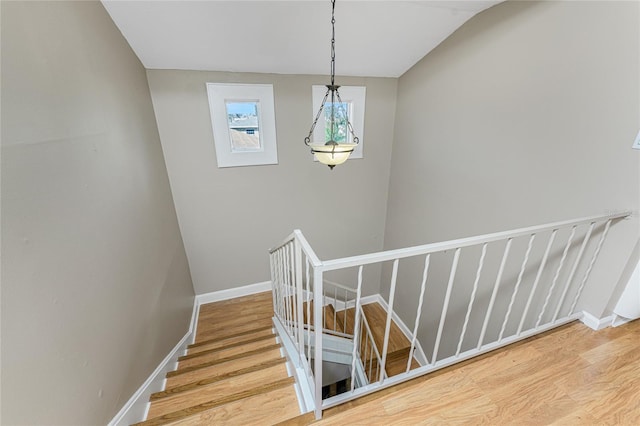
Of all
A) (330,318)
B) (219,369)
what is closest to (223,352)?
(219,369)

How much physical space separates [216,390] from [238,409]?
0.36 meters

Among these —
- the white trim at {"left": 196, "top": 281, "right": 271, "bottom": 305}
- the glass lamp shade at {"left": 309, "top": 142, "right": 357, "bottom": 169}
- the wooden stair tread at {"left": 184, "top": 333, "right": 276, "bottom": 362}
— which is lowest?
the white trim at {"left": 196, "top": 281, "right": 271, "bottom": 305}

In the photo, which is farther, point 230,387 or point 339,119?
point 339,119

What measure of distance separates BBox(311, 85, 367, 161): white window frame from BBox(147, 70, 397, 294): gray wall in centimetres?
7

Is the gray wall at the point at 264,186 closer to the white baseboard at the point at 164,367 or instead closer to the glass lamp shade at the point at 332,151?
the white baseboard at the point at 164,367

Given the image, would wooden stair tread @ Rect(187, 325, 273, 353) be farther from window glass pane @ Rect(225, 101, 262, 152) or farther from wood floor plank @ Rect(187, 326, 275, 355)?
window glass pane @ Rect(225, 101, 262, 152)

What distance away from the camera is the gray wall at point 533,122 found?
1.47 m

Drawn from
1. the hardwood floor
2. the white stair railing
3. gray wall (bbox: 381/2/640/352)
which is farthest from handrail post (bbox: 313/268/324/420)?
gray wall (bbox: 381/2/640/352)

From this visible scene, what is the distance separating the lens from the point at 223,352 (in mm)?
2424

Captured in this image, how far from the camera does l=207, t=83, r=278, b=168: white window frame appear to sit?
281 cm

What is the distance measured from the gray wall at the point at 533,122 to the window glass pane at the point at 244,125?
1955 millimetres

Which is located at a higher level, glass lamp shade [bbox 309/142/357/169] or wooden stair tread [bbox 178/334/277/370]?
glass lamp shade [bbox 309/142/357/169]

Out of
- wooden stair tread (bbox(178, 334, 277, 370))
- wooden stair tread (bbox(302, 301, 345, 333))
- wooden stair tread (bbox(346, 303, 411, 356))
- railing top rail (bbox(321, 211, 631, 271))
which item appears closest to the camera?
railing top rail (bbox(321, 211, 631, 271))

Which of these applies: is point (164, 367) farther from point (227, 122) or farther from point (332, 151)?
point (227, 122)
